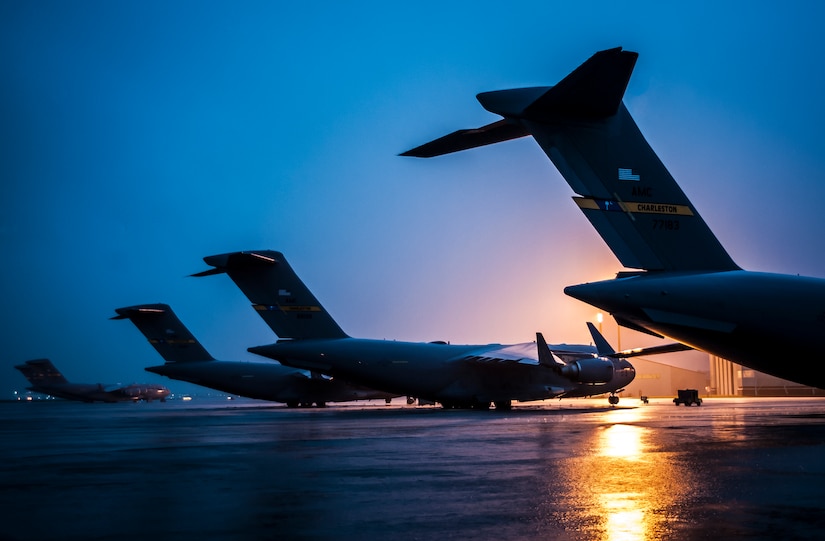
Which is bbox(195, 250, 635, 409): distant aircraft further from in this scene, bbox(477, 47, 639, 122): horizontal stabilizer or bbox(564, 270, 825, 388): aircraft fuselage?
bbox(477, 47, 639, 122): horizontal stabilizer

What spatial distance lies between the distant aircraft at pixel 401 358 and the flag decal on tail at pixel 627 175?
59.6ft

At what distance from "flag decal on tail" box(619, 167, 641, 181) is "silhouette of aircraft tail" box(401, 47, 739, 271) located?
0.7 inches

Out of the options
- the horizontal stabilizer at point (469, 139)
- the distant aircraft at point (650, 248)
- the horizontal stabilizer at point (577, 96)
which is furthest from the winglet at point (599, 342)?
the horizontal stabilizer at point (577, 96)

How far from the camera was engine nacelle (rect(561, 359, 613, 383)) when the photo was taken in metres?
32.3

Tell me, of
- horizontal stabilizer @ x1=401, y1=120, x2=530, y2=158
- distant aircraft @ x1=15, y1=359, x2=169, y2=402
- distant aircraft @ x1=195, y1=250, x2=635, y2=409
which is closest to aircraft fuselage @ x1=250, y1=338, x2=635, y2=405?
distant aircraft @ x1=195, y1=250, x2=635, y2=409

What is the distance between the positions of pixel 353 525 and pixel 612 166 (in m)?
10.5

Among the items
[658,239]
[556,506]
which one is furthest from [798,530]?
[658,239]

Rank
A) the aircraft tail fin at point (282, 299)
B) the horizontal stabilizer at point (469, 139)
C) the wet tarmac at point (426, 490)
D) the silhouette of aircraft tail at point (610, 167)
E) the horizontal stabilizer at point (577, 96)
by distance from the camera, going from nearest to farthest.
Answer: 1. the wet tarmac at point (426, 490)
2. the horizontal stabilizer at point (577, 96)
3. the silhouette of aircraft tail at point (610, 167)
4. the horizontal stabilizer at point (469, 139)
5. the aircraft tail fin at point (282, 299)

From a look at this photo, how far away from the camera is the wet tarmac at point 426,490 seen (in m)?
5.68

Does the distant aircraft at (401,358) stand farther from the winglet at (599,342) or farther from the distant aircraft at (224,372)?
the distant aircraft at (224,372)

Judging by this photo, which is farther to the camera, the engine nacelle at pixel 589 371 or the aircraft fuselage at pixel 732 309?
the engine nacelle at pixel 589 371

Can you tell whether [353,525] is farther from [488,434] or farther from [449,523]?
[488,434]

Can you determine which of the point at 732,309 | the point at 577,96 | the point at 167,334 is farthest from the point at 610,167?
the point at 167,334

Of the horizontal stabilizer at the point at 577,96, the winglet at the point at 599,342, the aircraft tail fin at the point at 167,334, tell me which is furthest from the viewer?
the aircraft tail fin at the point at 167,334
